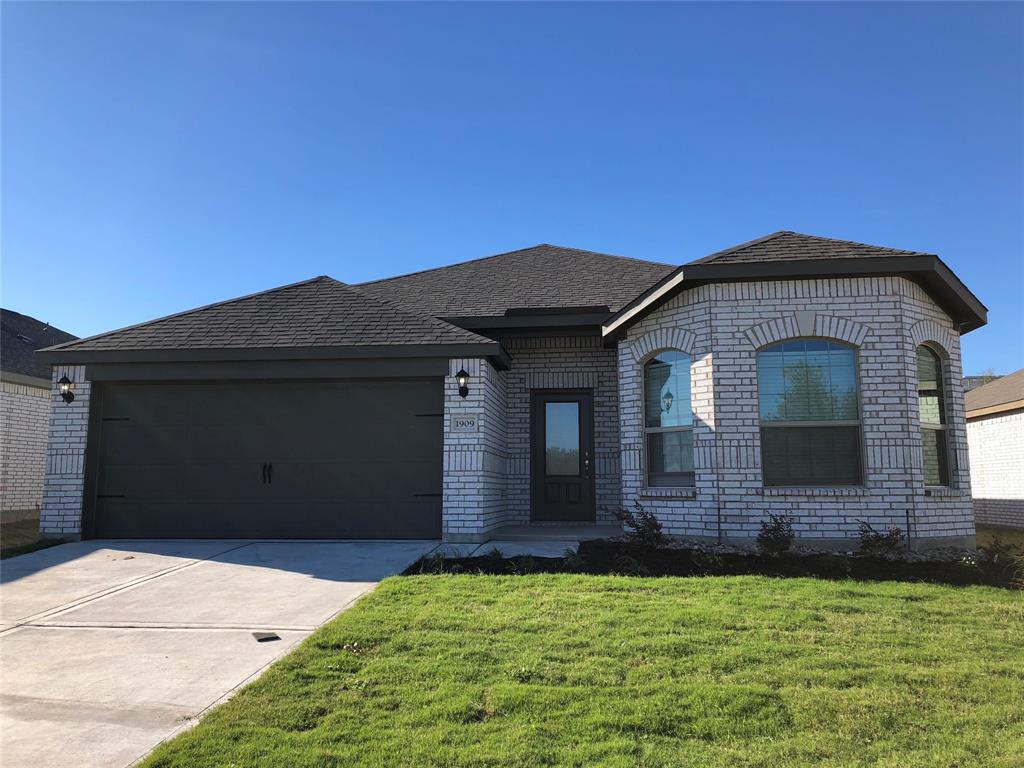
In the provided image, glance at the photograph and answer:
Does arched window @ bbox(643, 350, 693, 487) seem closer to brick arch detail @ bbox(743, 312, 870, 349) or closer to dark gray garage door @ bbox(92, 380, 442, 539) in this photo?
brick arch detail @ bbox(743, 312, 870, 349)

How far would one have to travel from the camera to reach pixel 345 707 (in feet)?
12.4

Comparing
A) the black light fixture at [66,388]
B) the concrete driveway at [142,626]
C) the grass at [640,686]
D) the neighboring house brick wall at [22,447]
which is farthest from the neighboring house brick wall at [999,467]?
the neighboring house brick wall at [22,447]

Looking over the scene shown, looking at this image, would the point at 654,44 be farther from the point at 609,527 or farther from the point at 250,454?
the point at 250,454

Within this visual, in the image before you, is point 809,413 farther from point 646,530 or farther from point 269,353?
point 269,353

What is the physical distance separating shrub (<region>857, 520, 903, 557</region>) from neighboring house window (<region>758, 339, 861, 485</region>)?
31.8 inches

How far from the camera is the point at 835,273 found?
27.8 feet

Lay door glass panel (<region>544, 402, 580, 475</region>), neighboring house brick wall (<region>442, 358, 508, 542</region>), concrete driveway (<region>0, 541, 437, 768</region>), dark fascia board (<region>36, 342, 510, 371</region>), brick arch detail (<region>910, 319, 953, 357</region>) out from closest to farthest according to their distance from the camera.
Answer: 1. concrete driveway (<region>0, 541, 437, 768</region>)
2. brick arch detail (<region>910, 319, 953, 357</region>)
3. neighboring house brick wall (<region>442, 358, 508, 542</region>)
4. dark fascia board (<region>36, 342, 510, 371</region>)
5. door glass panel (<region>544, 402, 580, 475</region>)

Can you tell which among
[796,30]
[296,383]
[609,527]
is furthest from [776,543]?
[796,30]

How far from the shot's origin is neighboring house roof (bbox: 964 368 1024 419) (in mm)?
14008

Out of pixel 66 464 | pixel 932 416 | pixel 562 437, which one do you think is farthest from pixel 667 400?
pixel 66 464

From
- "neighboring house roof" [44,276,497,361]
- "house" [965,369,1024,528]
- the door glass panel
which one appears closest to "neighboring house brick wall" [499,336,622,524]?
the door glass panel

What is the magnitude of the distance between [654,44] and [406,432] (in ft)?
23.8

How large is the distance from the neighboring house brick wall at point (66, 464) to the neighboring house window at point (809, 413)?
32.2ft

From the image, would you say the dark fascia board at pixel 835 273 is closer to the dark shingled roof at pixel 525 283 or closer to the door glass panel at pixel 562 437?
the dark shingled roof at pixel 525 283
